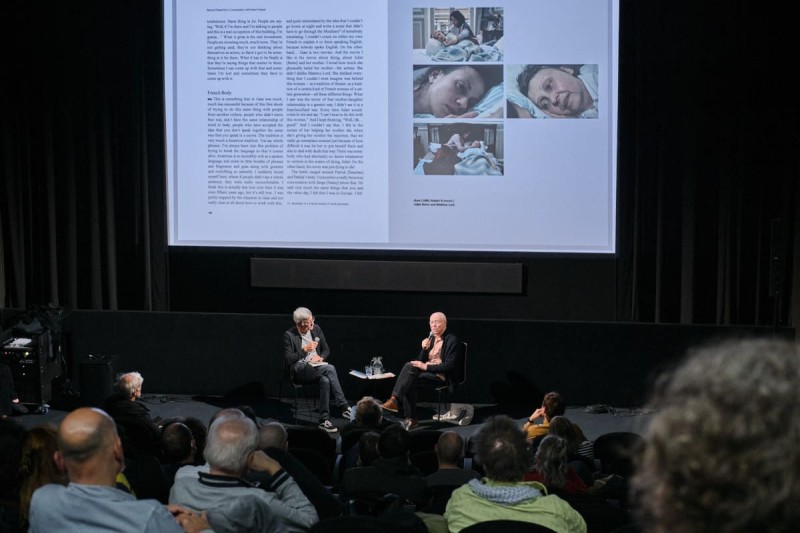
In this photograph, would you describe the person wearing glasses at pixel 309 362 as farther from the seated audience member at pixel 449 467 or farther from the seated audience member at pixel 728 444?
the seated audience member at pixel 728 444

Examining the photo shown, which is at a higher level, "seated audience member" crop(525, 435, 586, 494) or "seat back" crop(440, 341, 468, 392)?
"seated audience member" crop(525, 435, 586, 494)

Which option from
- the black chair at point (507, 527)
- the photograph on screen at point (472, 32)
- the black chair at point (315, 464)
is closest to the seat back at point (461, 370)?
the photograph on screen at point (472, 32)

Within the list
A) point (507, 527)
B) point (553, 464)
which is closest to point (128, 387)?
point (553, 464)

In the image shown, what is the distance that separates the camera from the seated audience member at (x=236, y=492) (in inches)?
116

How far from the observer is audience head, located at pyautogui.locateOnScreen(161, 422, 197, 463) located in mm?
4457

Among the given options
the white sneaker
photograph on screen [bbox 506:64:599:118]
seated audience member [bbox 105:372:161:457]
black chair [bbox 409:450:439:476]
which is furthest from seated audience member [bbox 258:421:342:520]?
photograph on screen [bbox 506:64:599:118]

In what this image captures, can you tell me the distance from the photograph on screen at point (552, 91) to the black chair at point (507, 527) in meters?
5.71

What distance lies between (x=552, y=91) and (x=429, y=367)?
8.30ft

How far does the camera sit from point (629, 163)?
26.3 ft

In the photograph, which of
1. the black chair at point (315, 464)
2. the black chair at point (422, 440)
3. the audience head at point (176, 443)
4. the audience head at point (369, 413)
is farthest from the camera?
the audience head at point (369, 413)

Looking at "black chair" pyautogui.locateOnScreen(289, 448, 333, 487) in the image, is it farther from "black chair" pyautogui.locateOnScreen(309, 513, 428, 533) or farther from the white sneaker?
the white sneaker

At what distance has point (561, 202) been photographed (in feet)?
26.6

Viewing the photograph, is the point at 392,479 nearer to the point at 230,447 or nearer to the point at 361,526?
the point at 230,447

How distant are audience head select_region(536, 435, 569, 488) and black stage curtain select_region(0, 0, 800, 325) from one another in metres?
3.94
